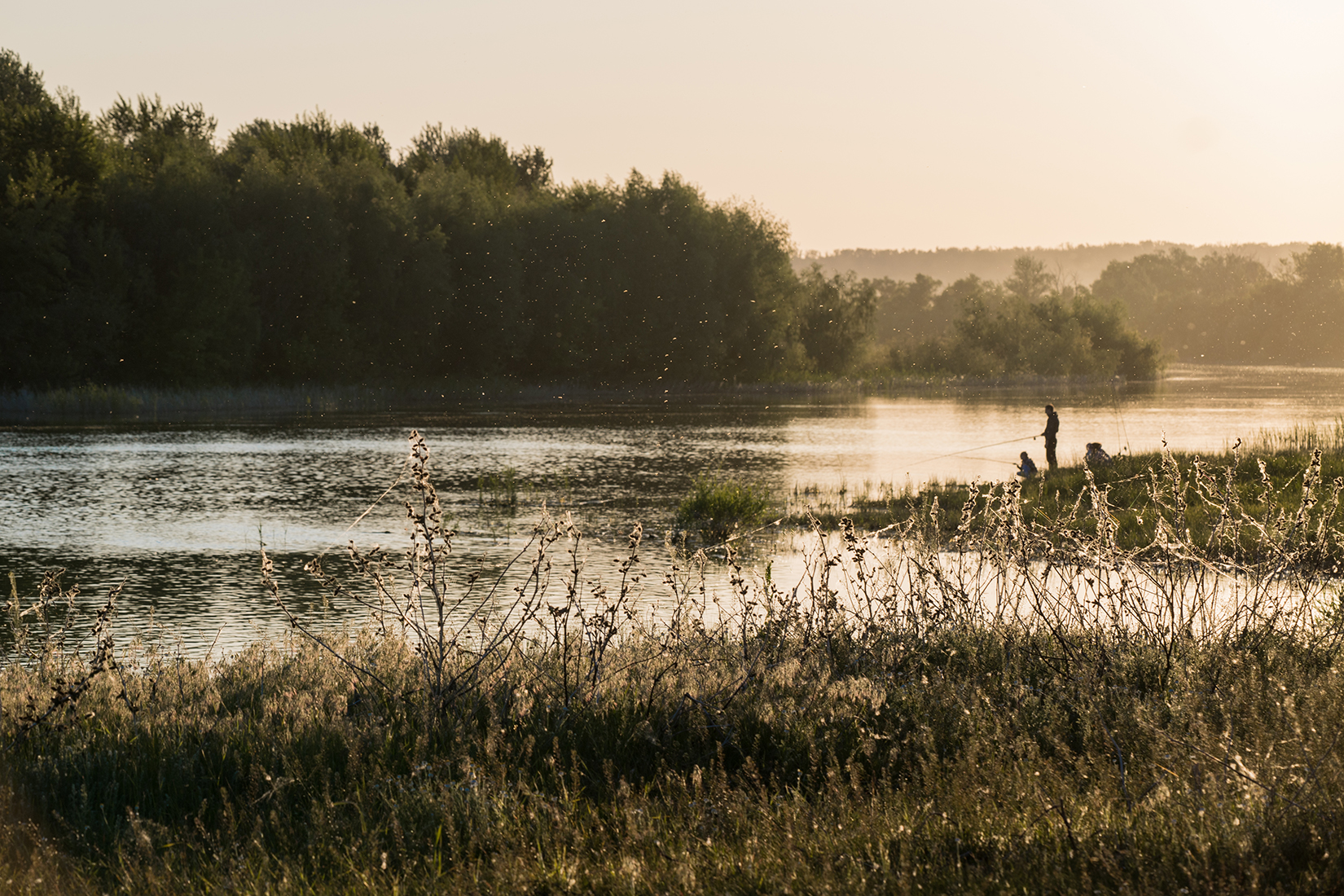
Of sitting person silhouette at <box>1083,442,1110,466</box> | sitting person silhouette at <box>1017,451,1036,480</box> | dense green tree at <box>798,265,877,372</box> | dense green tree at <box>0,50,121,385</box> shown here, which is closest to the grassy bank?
sitting person silhouette at <box>1083,442,1110,466</box>

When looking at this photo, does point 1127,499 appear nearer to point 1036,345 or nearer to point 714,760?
point 714,760

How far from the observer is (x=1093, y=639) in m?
8.60

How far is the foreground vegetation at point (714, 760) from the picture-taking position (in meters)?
4.68

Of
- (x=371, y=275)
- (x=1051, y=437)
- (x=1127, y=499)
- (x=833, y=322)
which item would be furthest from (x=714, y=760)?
(x=833, y=322)

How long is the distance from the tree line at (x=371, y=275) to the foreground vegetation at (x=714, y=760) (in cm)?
4981

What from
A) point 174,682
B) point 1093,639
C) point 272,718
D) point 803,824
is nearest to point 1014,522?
point 1093,639

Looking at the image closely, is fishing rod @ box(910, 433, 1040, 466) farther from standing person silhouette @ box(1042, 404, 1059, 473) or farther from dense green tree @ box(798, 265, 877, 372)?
dense green tree @ box(798, 265, 877, 372)

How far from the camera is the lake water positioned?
17.3 m

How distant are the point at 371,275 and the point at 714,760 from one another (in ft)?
212

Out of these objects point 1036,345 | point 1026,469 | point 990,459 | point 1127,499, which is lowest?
point 990,459

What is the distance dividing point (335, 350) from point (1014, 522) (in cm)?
5952

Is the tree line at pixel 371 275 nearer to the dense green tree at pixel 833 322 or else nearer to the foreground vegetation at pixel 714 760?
the dense green tree at pixel 833 322

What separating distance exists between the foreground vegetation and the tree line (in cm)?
4981

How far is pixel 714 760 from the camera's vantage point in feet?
21.4
